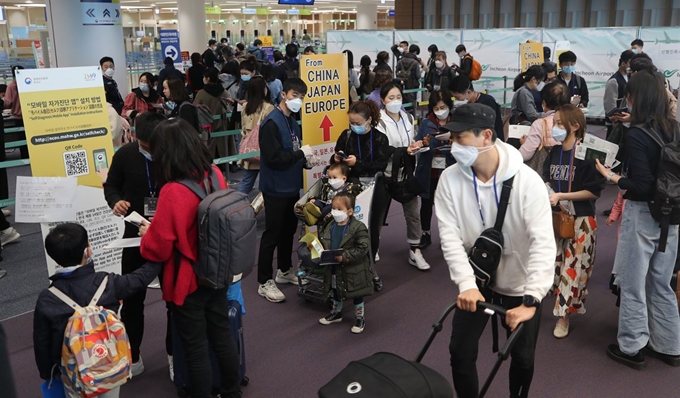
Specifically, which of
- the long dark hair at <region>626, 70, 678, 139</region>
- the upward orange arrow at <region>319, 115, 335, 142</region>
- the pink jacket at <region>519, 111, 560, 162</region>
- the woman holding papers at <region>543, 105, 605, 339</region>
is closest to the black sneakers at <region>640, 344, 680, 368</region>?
the woman holding papers at <region>543, 105, 605, 339</region>

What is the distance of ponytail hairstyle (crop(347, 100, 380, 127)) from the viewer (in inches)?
177

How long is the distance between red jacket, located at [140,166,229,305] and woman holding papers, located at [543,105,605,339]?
2.21 meters

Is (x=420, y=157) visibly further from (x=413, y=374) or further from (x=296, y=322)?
(x=413, y=374)

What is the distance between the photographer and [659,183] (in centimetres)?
322

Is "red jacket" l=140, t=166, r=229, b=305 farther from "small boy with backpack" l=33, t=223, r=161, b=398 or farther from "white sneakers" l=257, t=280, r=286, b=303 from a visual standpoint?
"white sneakers" l=257, t=280, r=286, b=303

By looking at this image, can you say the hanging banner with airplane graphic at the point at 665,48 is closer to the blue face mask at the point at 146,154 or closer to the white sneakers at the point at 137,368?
the blue face mask at the point at 146,154

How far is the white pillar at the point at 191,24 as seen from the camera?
18.9 meters

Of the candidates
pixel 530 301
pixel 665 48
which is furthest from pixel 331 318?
pixel 665 48

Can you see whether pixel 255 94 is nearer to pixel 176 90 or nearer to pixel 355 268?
pixel 176 90

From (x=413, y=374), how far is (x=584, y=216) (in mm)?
2371

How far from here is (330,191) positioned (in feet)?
14.7

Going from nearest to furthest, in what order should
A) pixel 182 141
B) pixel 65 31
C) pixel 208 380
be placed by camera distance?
1. pixel 182 141
2. pixel 208 380
3. pixel 65 31

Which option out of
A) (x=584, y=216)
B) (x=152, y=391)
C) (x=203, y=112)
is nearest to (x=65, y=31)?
(x=203, y=112)

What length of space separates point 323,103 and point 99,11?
630 centimetres
